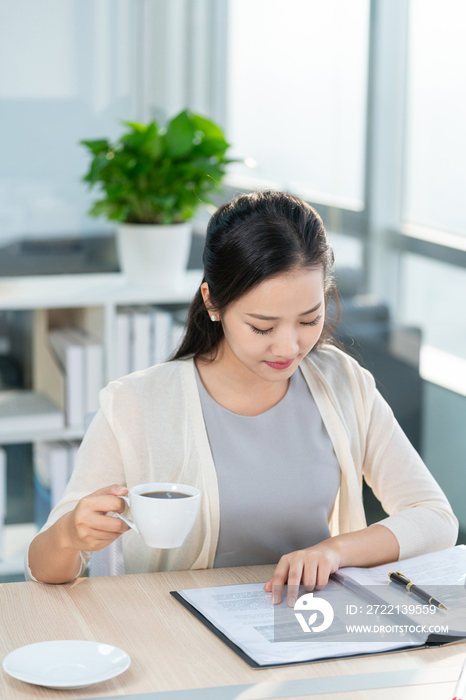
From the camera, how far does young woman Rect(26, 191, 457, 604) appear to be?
51.4 inches

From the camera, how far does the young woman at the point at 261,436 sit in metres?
1.31

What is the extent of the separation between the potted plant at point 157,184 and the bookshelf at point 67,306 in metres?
0.08

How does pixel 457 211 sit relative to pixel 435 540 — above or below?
above

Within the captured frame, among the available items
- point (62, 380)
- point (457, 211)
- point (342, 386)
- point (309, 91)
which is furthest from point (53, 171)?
point (342, 386)

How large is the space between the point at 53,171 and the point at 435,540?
6.36 ft

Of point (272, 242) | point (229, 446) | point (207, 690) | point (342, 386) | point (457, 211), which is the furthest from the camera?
point (457, 211)

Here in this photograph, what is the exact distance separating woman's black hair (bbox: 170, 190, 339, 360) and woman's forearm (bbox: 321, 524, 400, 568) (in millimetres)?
410

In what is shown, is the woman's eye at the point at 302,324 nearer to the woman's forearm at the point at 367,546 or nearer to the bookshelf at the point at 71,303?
the woman's forearm at the point at 367,546

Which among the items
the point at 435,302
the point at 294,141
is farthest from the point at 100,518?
the point at 294,141

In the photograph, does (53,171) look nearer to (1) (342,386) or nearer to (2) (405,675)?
(1) (342,386)

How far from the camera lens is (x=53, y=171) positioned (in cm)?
279

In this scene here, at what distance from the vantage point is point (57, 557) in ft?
3.92

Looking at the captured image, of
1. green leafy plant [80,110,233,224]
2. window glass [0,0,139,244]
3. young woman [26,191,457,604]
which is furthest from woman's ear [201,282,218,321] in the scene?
window glass [0,0,139,244]

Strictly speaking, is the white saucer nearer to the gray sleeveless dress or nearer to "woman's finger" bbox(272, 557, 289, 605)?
"woman's finger" bbox(272, 557, 289, 605)
